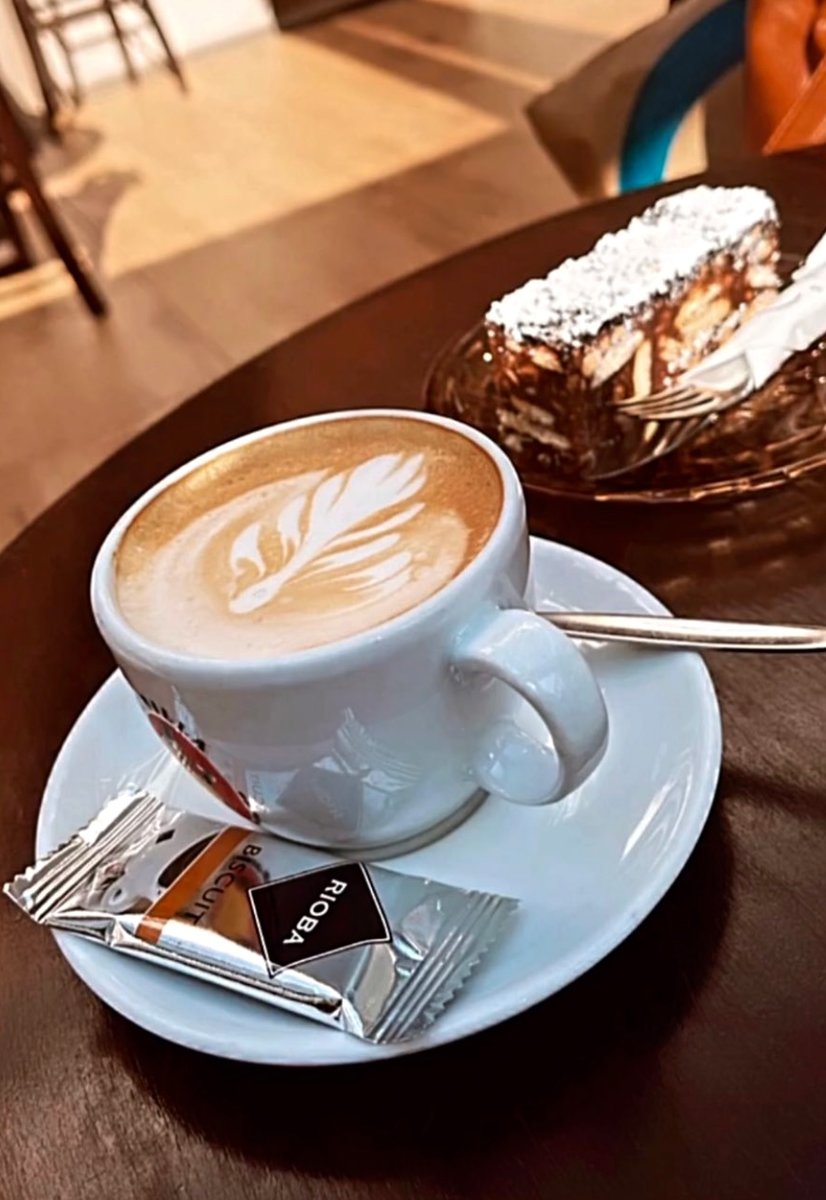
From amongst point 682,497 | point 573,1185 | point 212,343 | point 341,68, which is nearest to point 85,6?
point 341,68

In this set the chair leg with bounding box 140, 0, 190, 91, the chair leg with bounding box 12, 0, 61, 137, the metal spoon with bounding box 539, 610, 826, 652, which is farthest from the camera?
the chair leg with bounding box 140, 0, 190, 91

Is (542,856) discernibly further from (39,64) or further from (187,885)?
(39,64)

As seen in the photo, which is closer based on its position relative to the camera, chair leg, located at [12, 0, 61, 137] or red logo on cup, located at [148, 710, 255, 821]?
red logo on cup, located at [148, 710, 255, 821]

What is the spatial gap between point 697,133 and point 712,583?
1444mm

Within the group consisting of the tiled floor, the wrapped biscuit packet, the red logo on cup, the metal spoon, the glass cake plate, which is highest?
the red logo on cup

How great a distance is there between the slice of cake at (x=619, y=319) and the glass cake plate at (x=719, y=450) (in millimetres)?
11

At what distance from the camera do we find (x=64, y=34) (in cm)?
367

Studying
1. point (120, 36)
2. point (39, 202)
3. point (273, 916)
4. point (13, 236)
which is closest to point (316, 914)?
point (273, 916)

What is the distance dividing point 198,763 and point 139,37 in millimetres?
3750

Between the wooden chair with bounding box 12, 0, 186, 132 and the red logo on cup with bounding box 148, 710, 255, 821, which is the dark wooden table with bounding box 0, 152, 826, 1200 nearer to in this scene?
the red logo on cup with bounding box 148, 710, 255, 821

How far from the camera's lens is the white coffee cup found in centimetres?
42

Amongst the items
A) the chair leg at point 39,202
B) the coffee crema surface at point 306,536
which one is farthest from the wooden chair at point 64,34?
the coffee crema surface at point 306,536

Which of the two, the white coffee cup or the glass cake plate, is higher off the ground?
the white coffee cup

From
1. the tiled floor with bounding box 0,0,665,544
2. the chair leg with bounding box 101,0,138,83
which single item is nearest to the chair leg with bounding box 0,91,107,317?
the tiled floor with bounding box 0,0,665,544
